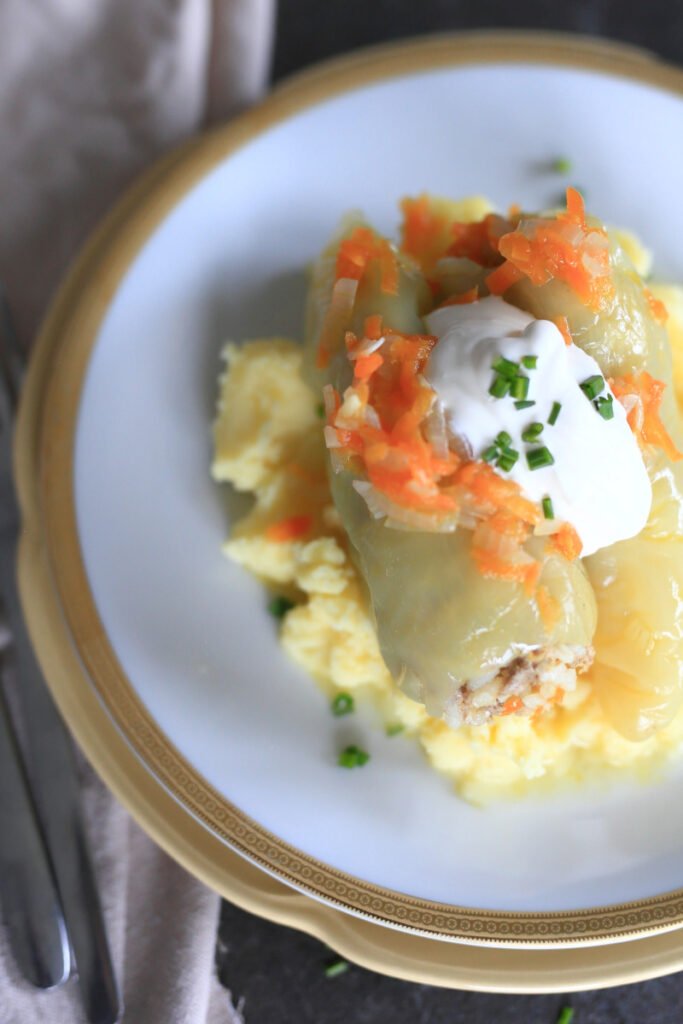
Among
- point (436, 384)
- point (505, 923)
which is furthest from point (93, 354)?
point (505, 923)

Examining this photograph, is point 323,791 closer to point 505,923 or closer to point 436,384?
point 505,923

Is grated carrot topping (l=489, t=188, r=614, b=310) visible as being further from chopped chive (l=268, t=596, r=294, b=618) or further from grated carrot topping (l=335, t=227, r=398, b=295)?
chopped chive (l=268, t=596, r=294, b=618)

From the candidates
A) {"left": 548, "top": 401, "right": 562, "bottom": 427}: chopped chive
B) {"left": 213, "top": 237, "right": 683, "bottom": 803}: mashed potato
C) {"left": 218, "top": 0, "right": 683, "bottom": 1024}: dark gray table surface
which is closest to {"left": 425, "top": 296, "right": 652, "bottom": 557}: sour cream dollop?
{"left": 548, "top": 401, "right": 562, "bottom": 427}: chopped chive

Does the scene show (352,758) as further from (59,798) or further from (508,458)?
(508,458)

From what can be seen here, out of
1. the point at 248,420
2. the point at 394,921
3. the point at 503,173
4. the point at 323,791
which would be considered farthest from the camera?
the point at 503,173

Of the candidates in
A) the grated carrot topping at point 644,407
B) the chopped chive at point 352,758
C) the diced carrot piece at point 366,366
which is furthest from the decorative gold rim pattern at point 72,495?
the grated carrot topping at point 644,407
